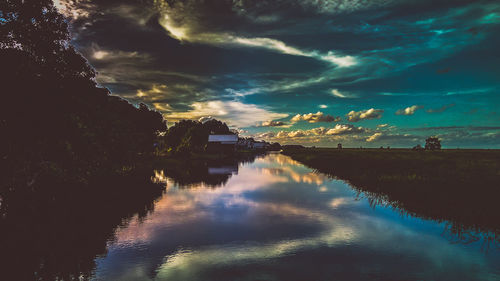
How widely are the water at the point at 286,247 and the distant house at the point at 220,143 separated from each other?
75.0m

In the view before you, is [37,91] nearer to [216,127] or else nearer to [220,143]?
[220,143]

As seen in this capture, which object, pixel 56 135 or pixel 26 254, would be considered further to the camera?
pixel 56 135

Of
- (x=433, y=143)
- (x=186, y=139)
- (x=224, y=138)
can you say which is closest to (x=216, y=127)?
(x=224, y=138)

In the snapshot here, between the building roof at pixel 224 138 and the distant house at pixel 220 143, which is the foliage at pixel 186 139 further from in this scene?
the building roof at pixel 224 138

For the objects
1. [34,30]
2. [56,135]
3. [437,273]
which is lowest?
[437,273]

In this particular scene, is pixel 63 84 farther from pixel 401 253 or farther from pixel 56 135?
pixel 401 253

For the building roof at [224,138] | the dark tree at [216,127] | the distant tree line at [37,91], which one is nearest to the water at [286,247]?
the distant tree line at [37,91]

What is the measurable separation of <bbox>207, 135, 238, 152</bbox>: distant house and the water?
75.0 meters

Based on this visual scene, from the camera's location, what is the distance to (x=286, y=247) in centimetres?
1094

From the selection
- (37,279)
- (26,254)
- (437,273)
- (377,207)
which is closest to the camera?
(37,279)

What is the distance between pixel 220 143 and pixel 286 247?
87.5 m

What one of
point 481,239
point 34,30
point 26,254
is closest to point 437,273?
point 481,239

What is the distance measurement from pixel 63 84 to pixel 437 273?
2129 centimetres

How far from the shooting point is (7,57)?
13930mm
